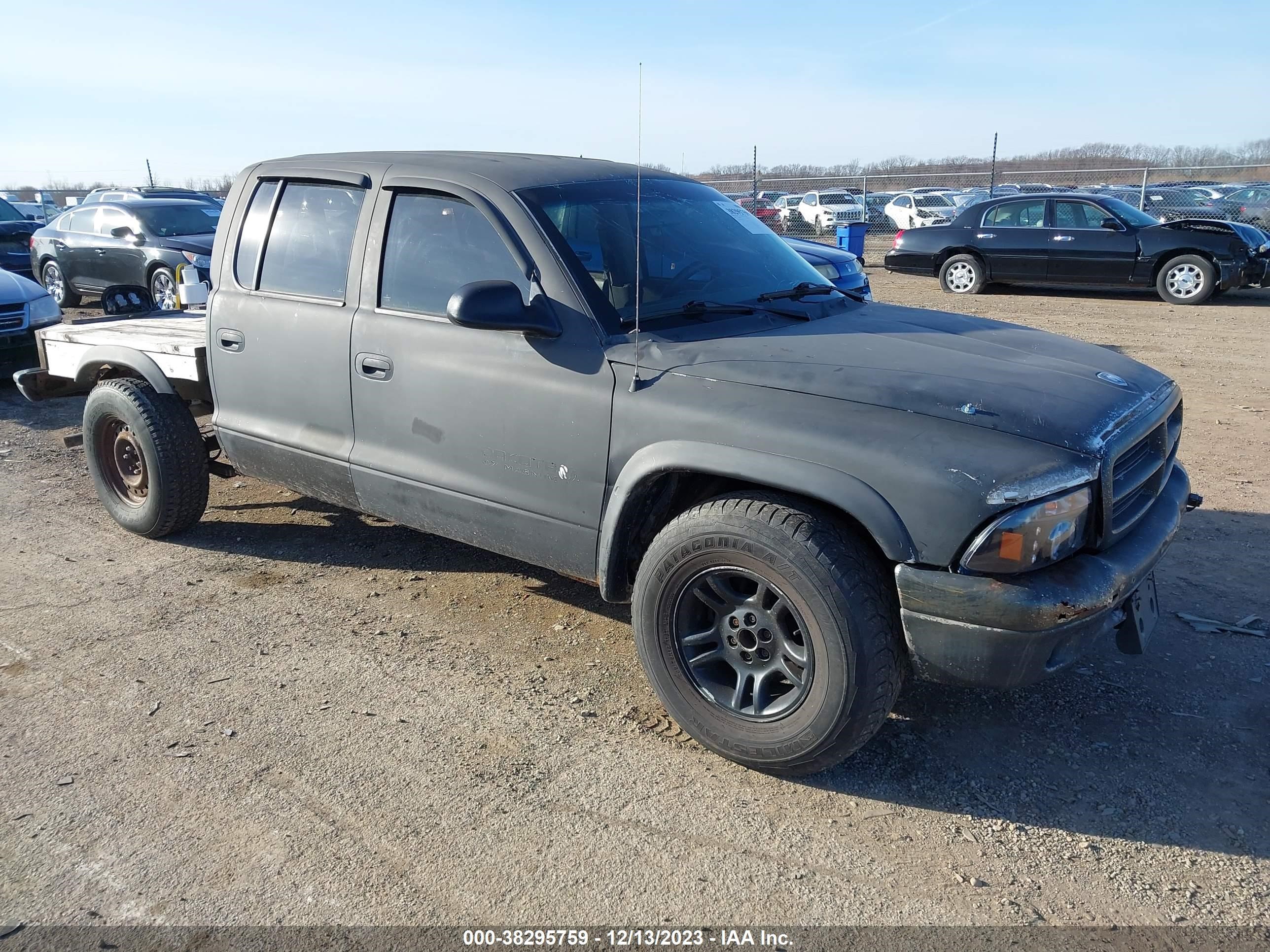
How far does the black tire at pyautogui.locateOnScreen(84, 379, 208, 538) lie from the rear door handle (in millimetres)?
635

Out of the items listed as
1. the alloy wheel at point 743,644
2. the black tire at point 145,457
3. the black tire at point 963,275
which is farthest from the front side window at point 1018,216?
the alloy wheel at point 743,644

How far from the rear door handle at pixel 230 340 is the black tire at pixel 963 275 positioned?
12547mm

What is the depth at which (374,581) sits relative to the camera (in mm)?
4641

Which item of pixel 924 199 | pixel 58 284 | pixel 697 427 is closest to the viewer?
pixel 697 427

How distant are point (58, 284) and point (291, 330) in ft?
39.7

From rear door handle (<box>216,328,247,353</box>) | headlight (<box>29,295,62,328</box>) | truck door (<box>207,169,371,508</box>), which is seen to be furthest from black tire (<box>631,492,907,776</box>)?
headlight (<box>29,295,62,328</box>)

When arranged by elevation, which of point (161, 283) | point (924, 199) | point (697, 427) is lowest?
point (161, 283)

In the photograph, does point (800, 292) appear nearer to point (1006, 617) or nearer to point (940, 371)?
point (940, 371)

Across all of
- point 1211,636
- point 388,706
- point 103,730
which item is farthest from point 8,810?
point 1211,636

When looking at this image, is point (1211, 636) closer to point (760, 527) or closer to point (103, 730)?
point (760, 527)

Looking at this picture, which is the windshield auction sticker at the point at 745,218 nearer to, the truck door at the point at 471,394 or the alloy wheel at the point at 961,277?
the truck door at the point at 471,394

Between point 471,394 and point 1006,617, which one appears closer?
point 1006,617

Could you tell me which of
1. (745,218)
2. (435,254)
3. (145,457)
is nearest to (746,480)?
(435,254)

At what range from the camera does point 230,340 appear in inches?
176
